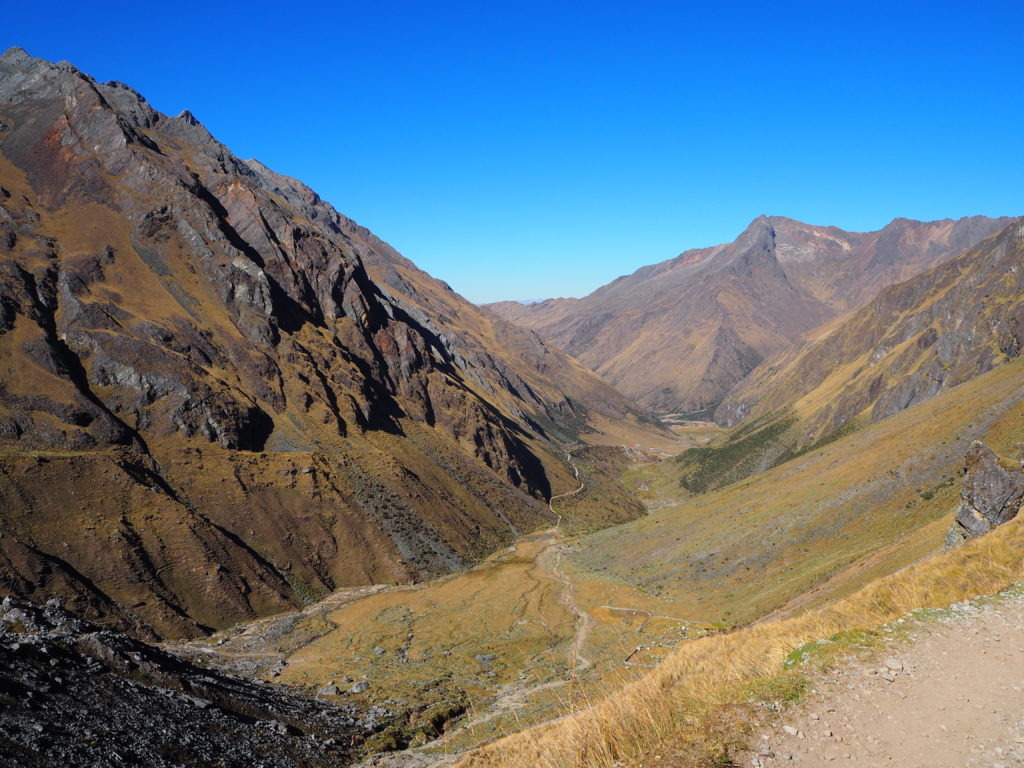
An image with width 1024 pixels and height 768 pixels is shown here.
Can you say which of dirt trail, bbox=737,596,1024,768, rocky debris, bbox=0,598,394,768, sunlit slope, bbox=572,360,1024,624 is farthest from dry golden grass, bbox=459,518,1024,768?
sunlit slope, bbox=572,360,1024,624

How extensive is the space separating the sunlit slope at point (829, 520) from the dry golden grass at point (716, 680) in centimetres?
1918

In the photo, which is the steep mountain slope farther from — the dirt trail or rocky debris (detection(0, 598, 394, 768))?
rocky debris (detection(0, 598, 394, 768))

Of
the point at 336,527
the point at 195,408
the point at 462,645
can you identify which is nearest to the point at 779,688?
the point at 462,645

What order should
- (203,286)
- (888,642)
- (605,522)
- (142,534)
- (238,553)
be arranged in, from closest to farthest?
(888,642)
(142,534)
(238,553)
(203,286)
(605,522)

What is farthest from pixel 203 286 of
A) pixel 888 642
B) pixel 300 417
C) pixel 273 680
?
pixel 888 642

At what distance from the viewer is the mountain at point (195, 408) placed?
209 ft

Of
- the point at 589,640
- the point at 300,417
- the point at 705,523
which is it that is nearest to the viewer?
the point at 589,640

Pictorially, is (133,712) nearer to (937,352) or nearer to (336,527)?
(336,527)

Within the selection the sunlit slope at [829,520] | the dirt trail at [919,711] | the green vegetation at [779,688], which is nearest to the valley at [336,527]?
the green vegetation at [779,688]

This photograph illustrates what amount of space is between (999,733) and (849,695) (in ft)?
7.39

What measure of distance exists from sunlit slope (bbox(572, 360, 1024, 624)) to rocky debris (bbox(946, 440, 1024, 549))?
433cm

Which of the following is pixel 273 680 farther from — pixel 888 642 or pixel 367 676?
pixel 888 642

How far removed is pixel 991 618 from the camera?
13836 millimetres

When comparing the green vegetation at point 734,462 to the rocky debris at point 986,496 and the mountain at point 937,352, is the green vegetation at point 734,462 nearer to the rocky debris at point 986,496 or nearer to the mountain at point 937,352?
the mountain at point 937,352
